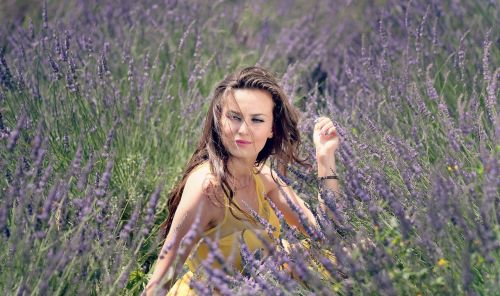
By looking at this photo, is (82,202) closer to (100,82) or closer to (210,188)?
(210,188)

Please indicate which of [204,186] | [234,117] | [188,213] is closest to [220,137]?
[234,117]

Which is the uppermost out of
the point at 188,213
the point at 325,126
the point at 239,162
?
the point at 325,126

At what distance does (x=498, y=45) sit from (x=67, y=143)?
2045 mm

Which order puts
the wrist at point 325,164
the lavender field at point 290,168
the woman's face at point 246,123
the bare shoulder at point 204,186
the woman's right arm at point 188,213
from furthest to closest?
1. the wrist at point 325,164
2. the woman's face at point 246,123
3. the bare shoulder at point 204,186
4. the woman's right arm at point 188,213
5. the lavender field at point 290,168

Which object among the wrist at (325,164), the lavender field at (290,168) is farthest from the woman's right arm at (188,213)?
the wrist at (325,164)

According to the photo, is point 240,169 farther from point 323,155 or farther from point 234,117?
point 323,155

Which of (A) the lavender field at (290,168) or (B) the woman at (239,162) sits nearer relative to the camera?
(A) the lavender field at (290,168)

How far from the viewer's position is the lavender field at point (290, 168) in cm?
161

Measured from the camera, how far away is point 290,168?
6.95 feet

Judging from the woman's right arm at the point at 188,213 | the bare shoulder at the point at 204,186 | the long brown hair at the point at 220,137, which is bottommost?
the woman's right arm at the point at 188,213

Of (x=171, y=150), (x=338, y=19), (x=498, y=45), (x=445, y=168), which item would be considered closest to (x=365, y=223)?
(x=445, y=168)

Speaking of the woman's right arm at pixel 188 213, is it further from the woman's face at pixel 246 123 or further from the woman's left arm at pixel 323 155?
the woman's left arm at pixel 323 155

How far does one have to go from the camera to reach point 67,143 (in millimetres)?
2627

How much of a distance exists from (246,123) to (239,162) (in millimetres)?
174
